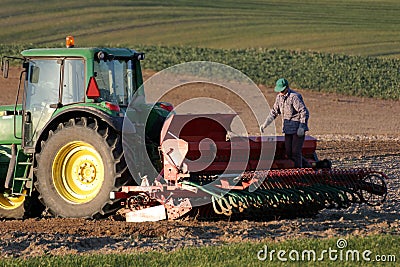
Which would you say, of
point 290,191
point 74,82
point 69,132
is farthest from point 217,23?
point 290,191

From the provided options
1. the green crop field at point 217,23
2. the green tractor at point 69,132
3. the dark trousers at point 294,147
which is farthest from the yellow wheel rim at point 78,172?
the green crop field at point 217,23

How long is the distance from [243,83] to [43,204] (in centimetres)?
2407

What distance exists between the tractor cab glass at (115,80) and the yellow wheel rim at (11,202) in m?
1.80

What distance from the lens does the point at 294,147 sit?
441 inches

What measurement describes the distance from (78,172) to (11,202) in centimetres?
160

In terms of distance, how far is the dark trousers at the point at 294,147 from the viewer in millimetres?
11164

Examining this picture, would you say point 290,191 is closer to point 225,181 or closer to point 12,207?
point 225,181

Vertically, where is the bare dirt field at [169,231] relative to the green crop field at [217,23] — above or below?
below

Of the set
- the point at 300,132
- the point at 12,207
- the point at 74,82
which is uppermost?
the point at 74,82

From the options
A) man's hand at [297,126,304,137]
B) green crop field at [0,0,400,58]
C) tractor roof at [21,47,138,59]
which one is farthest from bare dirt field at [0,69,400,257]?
green crop field at [0,0,400,58]

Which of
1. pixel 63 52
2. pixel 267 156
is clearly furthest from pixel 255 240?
pixel 63 52

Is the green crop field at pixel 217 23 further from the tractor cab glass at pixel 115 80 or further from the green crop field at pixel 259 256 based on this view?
the green crop field at pixel 259 256

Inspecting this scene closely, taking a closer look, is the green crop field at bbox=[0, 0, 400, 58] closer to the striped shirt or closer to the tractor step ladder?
the striped shirt

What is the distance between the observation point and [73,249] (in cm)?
873
